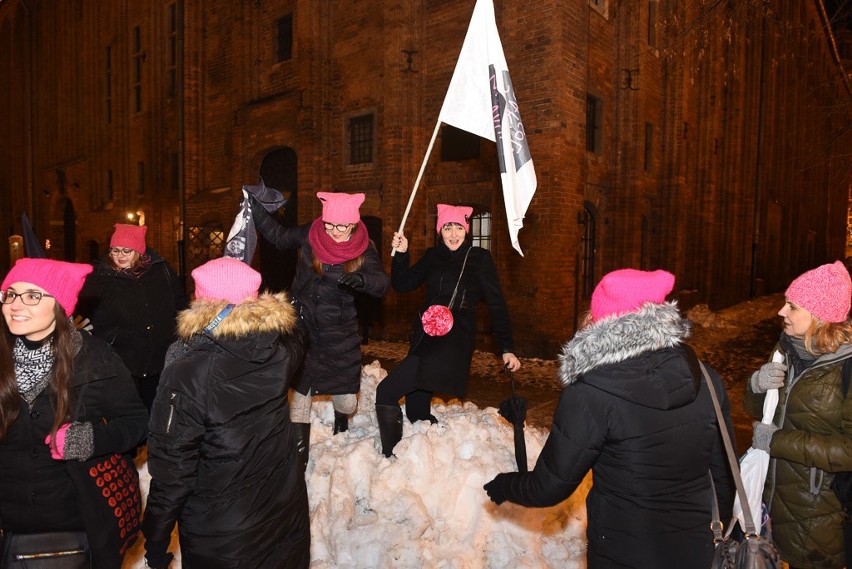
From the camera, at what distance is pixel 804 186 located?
2931 centimetres

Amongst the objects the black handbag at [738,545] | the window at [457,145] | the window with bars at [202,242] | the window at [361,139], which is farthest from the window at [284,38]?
the black handbag at [738,545]

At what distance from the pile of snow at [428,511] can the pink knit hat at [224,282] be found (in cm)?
233

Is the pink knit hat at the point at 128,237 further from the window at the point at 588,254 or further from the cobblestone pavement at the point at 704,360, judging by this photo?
the window at the point at 588,254

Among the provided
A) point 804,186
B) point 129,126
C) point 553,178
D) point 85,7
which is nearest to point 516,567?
point 553,178

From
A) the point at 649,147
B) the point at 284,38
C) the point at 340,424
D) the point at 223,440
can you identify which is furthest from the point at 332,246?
the point at 649,147

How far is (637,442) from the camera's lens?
213cm

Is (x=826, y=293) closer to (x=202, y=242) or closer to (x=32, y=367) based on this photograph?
(x=32, y=367)

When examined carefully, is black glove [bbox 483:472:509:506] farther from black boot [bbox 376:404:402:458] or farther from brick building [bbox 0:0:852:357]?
brick building [bbox 0:0:852:357]

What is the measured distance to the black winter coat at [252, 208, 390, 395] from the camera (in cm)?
435

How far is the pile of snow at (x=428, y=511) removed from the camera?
3.89m

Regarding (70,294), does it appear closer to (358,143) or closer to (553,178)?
(553,178)

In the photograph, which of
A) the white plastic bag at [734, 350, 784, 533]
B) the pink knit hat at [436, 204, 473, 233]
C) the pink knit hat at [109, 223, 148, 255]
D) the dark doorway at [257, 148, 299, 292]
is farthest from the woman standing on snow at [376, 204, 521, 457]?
the dark doorway at [257, 148, 299, 292]

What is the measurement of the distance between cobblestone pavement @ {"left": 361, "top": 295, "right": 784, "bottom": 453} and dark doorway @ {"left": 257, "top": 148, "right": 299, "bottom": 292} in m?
3.52

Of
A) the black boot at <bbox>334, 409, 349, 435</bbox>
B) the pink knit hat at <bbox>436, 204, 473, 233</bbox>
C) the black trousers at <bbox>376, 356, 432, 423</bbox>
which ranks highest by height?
the pink knit hat at <bbox>436, 204, 473, 233</bbox>
